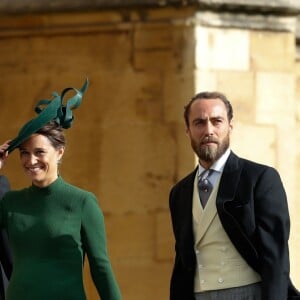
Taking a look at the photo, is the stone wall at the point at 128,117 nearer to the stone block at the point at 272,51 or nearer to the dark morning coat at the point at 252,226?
the stone block at the point at 272,51

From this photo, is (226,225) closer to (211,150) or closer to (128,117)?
(211,150)

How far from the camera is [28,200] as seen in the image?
22.0 feet

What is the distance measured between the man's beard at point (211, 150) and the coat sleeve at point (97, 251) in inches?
19.2

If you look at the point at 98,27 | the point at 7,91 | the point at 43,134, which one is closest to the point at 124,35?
the point at 98,27

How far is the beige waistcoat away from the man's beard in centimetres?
12

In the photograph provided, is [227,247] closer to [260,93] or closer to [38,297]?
[38,297]

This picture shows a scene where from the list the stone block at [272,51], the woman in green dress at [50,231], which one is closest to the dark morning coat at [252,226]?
the woman in green dress at [50,231]

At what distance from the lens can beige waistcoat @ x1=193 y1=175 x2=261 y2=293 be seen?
6.69 metres

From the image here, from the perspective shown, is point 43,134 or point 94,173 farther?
point 94,173

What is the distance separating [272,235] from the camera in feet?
21.9

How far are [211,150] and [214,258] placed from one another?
43cm

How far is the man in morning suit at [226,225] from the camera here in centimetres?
666

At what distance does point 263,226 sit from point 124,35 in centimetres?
282

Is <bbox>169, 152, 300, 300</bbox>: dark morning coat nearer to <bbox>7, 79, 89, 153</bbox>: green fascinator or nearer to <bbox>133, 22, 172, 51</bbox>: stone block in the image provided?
<bbox>7, 79, 89, 153</bbox>: green fascinator
